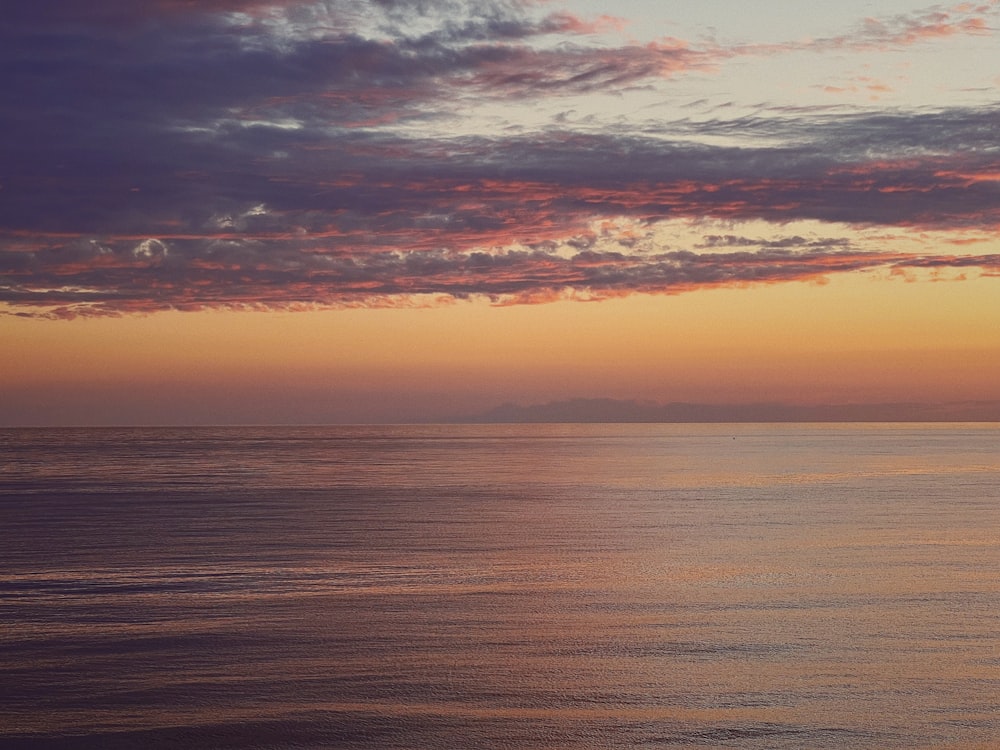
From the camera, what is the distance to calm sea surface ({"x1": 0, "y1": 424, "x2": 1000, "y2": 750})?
16734mm

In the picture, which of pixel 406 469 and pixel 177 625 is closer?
pixel 177 625

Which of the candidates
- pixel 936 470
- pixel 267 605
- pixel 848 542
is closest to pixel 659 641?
pixel 267 605

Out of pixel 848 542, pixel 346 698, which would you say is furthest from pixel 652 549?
pixel 346 698

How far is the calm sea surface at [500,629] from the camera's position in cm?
1673

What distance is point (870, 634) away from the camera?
75.4 feet

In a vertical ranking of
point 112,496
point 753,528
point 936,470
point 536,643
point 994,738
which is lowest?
point 994,738

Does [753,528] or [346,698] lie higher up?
[753,528]

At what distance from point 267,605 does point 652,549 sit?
630 inches

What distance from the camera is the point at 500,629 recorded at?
932 inches

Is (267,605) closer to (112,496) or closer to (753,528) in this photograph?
(753,528)

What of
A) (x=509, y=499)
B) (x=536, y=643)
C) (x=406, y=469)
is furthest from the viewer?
(x=406, y=469)

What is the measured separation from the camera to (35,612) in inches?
1009

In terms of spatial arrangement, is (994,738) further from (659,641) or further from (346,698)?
(346,698)

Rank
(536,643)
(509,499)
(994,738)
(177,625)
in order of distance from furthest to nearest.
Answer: (509,499) < (177,625) < (536,643) < (994,738)
